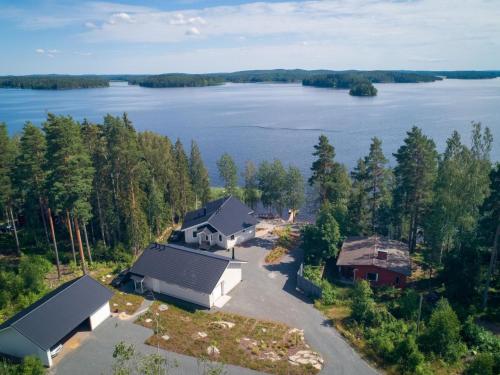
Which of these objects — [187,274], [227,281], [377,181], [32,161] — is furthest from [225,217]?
[32,161]

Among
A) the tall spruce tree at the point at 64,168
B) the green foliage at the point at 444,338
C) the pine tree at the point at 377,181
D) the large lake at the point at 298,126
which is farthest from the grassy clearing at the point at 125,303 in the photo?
the large lake at the point at 298,126

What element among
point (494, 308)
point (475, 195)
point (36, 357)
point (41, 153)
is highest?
point (41, 153)

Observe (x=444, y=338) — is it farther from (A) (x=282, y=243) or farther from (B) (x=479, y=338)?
(A) (x=282, y=243)

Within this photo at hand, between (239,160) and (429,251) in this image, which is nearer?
(429,251)

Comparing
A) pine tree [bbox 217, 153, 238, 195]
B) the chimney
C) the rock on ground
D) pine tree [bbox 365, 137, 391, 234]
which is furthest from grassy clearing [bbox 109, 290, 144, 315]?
pine tree [bbox 217, 153, 238, 195]

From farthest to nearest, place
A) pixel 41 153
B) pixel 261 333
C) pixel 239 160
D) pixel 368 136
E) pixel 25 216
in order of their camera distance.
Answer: pixel 368 136 → pixel 239 160 → pixel 25 216 → pixel 41 153 → pixel 261 333

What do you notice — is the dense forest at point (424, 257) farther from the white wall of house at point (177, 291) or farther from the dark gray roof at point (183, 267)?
the white wall of house at point (177, 291)

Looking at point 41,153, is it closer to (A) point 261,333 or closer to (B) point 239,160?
(A) point 261,333

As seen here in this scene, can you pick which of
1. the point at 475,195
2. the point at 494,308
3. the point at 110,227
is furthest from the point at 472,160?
the point at 110,227
